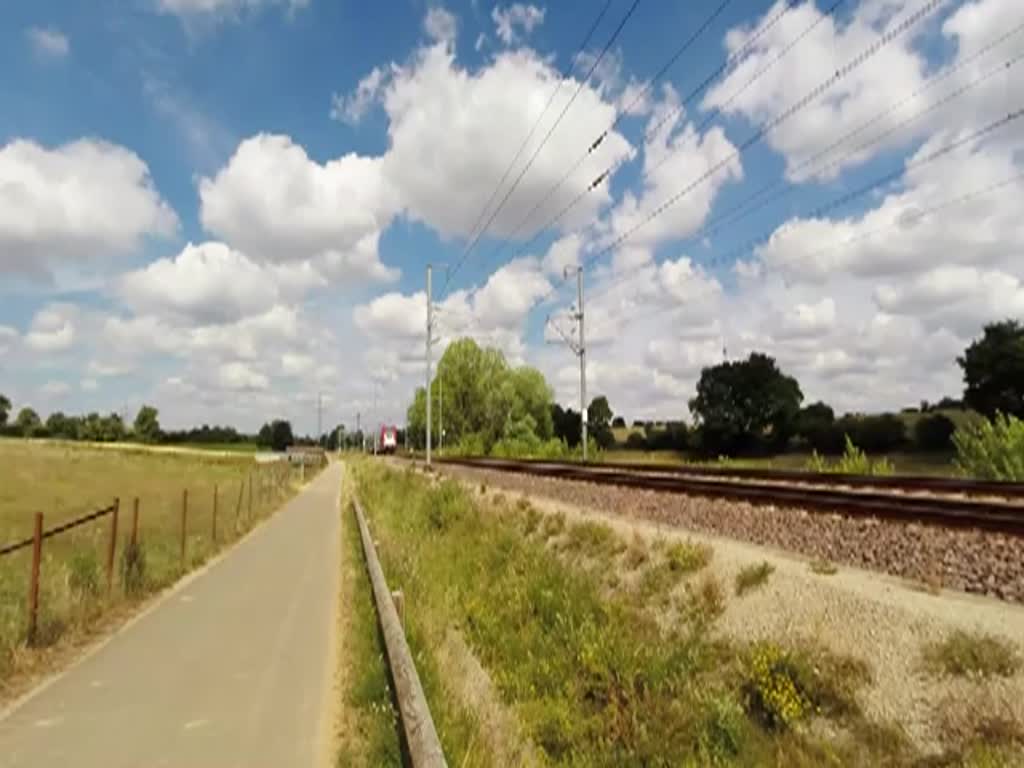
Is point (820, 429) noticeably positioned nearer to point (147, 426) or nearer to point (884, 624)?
point (884, 624)

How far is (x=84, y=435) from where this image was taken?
608ft

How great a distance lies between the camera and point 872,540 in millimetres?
9734

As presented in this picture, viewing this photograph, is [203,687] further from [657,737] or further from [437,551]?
[437,551]

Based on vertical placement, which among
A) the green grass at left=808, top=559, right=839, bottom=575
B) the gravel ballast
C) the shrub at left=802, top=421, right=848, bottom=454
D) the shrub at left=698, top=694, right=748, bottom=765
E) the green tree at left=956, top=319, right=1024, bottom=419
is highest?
the green tree at left=956, top=319, right=1024, bottom=419

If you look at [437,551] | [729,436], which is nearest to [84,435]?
[729,436]

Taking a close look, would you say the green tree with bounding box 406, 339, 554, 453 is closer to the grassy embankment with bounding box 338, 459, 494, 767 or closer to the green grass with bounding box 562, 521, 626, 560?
the green grass with bounding box 562, 521, 626, 560

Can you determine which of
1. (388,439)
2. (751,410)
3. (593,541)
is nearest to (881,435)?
(751,410)

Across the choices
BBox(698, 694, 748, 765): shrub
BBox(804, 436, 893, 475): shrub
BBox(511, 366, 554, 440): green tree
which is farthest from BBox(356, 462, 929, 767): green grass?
BBox(511, 366, 554, 440): green tree

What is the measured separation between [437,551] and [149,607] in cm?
620

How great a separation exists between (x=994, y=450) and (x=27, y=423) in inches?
8748

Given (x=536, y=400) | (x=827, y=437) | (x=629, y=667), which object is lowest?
(x=629, y=667)

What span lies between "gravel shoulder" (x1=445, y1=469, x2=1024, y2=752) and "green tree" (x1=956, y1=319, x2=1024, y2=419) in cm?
5504

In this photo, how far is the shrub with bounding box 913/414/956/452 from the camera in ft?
181

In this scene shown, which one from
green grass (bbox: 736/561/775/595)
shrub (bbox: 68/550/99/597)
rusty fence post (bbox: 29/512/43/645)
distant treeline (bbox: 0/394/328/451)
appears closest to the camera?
green grass (bbox: 736/561/775/595)
